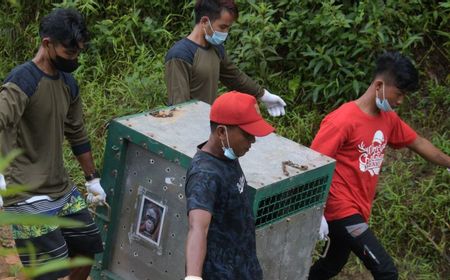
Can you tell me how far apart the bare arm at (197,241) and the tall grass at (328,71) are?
2.66 metres

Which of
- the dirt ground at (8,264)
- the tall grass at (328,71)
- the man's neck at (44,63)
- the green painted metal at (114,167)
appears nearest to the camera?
the green painted metal at (114,167)

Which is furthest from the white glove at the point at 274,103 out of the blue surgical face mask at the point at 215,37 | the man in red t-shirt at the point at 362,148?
the man in red t-shirt at the point at 362,148

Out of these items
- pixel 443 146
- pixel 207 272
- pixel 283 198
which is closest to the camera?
pixel 207 272

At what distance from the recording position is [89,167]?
4.10m

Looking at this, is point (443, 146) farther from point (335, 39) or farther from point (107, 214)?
point (107, 214)

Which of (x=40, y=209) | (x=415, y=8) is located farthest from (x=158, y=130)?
(x=415, y=8)

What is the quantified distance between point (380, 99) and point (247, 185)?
1.17m

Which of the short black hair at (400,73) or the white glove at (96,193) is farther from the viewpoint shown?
the short black hair at (400,73)

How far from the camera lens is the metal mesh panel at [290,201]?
11.1 feet

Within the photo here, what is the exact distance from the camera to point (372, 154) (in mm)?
4102

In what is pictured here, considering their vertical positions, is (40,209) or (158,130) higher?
(158,130)

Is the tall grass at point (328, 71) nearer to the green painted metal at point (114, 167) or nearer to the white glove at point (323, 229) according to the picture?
the white glove at point (323, 229)

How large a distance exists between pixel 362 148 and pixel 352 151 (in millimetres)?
52

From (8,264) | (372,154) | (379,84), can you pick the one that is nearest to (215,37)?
(379,84)
